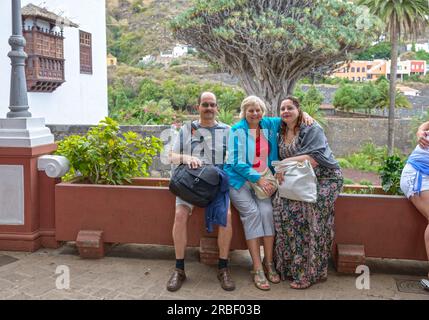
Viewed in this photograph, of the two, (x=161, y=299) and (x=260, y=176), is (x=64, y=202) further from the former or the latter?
(x=260, y=176)

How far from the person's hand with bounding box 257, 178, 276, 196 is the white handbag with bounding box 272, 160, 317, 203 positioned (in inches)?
4.9

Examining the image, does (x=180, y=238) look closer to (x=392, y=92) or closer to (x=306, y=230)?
(x=306, y=230)

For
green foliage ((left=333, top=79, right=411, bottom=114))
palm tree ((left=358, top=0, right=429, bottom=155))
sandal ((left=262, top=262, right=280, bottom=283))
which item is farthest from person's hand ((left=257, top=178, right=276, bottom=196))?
green foliage ((left=333, top=79, right=411, bottom=114))

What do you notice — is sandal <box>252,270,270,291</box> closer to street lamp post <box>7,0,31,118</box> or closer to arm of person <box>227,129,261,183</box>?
arm of person <box>227,129,261,183</box>

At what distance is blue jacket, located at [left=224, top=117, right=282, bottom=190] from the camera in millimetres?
3671

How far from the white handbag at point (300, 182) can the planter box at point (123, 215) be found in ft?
2.28

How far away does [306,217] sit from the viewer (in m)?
3.60

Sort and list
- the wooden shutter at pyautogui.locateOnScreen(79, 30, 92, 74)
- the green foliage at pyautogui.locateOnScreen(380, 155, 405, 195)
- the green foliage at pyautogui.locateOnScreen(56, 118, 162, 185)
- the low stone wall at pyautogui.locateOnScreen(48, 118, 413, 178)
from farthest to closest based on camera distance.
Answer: the low stone wall at pyautogui.locateOnScreen(48, 118, 413, 178), the wooden shutter at pyautogui.locateOnScreen(79, 30, 92, 74), the green foliage at pyautogui.locateOnScreen(56, 118, 162, 185), the green foliage at pyautogui.locateOnScreen(380, 155, 405, 195)

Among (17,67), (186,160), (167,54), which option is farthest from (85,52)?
(167,54)

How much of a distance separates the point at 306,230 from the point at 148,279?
1425 millimetres

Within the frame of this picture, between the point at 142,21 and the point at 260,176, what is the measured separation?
228 feet

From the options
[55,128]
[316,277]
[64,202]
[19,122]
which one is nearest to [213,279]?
[316,277]

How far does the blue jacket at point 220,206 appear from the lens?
3643 mm

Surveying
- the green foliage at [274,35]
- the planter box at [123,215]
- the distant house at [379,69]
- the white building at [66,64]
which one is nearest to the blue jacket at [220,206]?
the planter box at [123,215]
